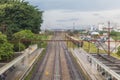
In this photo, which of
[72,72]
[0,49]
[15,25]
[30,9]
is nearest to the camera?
[0,49]

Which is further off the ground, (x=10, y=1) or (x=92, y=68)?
(x=10, y=1)

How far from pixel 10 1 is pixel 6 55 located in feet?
206

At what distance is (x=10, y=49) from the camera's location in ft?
200

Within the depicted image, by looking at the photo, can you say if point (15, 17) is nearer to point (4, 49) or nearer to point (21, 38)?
point (21, 38)

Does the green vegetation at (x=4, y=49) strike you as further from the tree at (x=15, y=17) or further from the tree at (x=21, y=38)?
the tree at (x=15, y=17)

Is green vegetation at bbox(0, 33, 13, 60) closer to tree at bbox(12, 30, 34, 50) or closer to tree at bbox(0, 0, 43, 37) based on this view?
tree at bbox(12, 30, 34, 50)

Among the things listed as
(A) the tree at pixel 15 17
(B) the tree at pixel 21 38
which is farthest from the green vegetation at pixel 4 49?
(A) the tree at pixel 15 17

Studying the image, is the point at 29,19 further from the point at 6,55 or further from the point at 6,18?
the point at 6,55

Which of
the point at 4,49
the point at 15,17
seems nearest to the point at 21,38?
the point at 15,17

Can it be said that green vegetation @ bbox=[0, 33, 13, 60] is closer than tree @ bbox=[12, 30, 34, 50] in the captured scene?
Yes

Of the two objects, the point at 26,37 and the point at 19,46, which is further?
the point at 26,37

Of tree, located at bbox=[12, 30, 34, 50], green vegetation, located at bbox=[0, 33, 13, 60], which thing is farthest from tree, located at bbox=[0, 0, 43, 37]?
green vegetation, located at bbox=[0, 33, 13, 60]

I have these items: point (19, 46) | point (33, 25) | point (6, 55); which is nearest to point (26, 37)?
point (19, 46)

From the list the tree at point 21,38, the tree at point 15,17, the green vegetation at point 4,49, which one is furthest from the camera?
the tree at point 15,17
